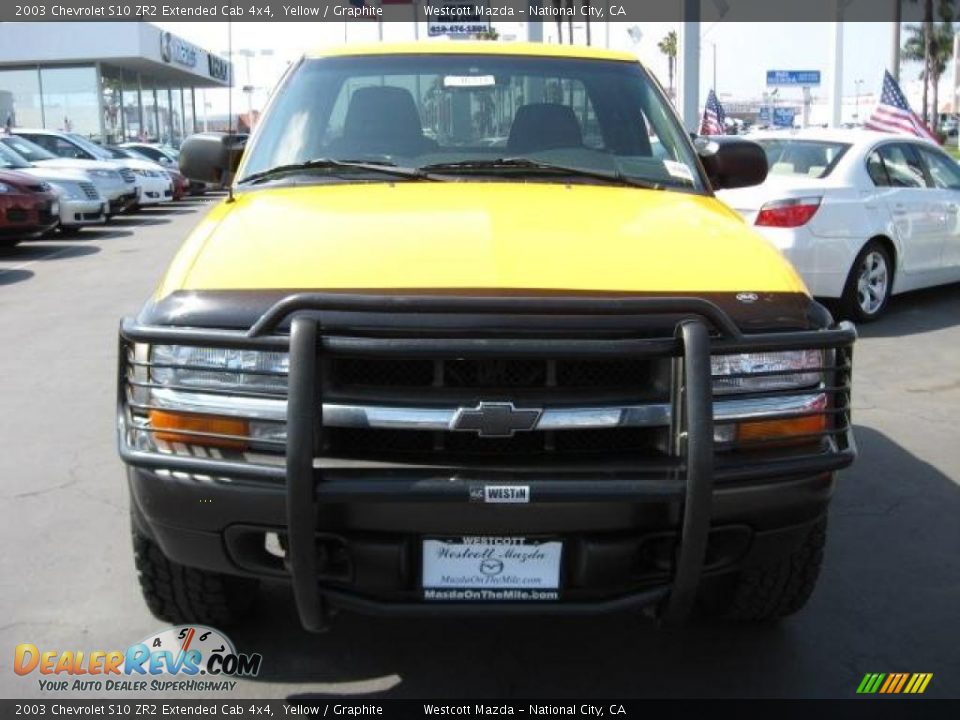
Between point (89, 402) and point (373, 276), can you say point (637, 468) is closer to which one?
point (373, 276)

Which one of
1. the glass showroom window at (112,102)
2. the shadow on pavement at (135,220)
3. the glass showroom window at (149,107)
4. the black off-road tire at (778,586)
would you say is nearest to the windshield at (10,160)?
the shadow on pavement at (135,220)

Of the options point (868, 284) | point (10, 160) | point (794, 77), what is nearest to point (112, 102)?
point (10, 160)

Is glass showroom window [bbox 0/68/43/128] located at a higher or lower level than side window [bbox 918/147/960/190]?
→ higher

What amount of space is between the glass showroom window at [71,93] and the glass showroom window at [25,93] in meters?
0.31

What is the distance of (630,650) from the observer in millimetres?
3367

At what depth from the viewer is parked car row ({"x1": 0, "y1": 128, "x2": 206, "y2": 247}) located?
13.6 meters

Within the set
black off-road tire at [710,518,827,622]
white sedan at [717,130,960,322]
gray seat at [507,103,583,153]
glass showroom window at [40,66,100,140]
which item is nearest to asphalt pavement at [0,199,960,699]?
black off-road tire at [710,518,827,622]

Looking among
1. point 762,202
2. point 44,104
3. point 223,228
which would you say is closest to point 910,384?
point 762,202

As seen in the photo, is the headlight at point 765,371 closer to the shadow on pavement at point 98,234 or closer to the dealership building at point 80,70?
the shadow on pavement at point 98,234

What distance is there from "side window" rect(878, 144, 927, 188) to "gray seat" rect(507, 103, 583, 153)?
5.76 metres

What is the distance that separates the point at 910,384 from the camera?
22.9ft

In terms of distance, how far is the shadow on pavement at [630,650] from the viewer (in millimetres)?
3148

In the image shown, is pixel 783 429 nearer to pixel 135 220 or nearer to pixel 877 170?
pixel 877 170

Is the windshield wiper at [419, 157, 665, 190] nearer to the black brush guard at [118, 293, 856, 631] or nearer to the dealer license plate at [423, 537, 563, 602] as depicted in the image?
the black brush guard at [118, 293, 856, 631]
